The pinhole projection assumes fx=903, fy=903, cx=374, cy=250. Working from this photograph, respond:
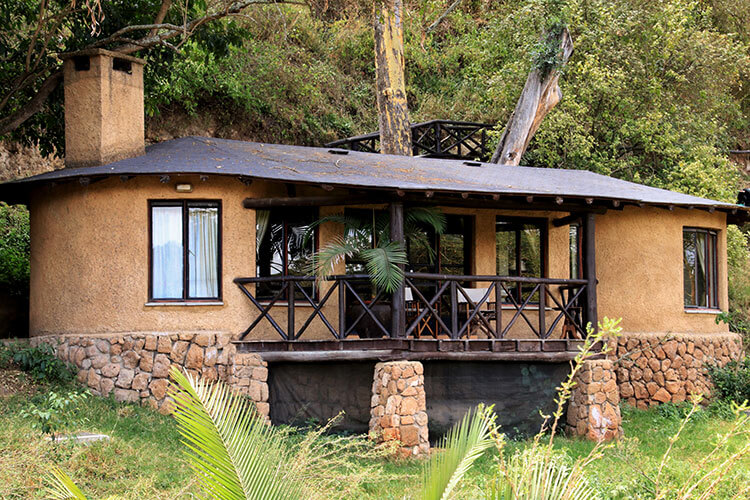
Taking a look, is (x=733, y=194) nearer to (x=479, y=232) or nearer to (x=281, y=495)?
(x=479, y=232)

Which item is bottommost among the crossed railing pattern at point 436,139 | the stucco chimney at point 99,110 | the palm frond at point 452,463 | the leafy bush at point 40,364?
the leafy bush at point 40,364

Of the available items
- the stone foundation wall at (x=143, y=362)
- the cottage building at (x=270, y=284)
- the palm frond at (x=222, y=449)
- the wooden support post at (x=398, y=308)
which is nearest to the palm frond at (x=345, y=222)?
the cottage building at (x=270, y=284)

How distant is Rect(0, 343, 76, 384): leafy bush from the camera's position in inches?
512

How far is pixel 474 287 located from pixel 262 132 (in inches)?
514

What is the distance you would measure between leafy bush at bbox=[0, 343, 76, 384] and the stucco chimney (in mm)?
2918

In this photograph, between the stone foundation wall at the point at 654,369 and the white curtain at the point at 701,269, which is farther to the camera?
the white curtain at the point at 701,269

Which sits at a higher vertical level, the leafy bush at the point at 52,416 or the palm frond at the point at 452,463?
the palm frond at the point at 452,463

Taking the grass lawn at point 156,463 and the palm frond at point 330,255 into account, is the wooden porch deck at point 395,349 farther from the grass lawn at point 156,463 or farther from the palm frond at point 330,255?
the grass lawn at point 156,463

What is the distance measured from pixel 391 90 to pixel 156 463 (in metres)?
13.5

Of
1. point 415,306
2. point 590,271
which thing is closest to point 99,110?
point 415,306

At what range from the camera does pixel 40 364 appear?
13.1 m

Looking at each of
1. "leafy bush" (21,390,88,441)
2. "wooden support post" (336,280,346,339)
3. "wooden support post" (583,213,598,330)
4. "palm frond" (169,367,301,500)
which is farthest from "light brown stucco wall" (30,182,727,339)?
A: "palm frond" (169,367,301,500)

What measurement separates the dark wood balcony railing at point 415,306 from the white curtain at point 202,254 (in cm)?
43

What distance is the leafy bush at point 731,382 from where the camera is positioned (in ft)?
54.1
